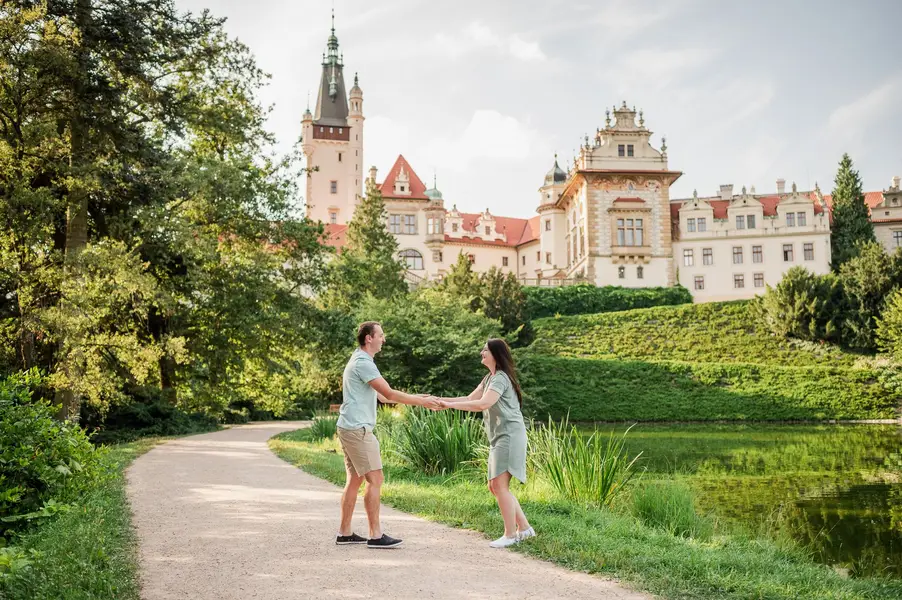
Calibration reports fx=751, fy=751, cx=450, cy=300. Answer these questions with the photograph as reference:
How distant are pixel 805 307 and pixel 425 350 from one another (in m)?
25.9

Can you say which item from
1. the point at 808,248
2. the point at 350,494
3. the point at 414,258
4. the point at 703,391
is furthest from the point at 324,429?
the point at 808,248

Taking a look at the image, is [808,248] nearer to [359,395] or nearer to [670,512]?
[670,512]

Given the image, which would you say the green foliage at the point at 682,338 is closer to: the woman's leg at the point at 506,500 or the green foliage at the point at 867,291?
the green foliage at the point at 867,291

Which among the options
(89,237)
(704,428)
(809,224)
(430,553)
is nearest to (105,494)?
(430,553)

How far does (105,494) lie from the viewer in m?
8.48

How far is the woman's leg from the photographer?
238 inches

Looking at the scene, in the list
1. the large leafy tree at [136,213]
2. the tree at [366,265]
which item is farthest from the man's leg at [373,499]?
the tree at [366,265]

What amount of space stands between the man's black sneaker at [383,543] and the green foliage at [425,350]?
18172mm

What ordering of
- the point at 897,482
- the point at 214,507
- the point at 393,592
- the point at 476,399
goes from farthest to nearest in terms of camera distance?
the point at 897,482, the point at 214,507, the point at 476,399, the point at 393,592

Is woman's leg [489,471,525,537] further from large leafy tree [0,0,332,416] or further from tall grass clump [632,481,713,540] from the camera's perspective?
large leafy tree [0,0,332,416]

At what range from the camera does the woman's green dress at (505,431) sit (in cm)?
614

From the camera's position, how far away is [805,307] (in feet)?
135

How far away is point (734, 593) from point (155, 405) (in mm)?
19787

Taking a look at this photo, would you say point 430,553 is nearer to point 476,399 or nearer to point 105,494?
point 476,399
